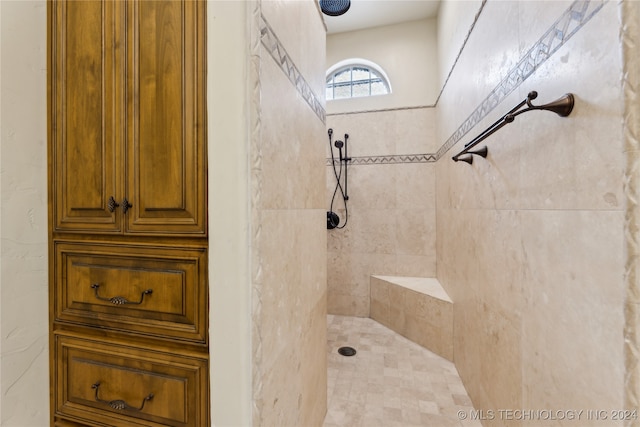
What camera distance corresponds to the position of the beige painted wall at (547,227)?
63 centimetres

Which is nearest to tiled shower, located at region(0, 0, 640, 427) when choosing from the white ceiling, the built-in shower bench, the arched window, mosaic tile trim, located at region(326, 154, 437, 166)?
the built-in shower bench

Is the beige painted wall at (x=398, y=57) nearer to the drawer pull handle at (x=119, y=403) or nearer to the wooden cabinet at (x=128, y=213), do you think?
the wooden cabinet at (x=128, y=213)

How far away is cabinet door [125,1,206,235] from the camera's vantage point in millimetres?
698

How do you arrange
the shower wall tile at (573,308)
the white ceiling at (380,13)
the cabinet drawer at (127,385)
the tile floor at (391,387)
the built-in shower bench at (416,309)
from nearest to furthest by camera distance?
the shower wall tile at (573,308)
the cabinet drawer at (127,385)
the tile floor at (391,387)
the built-in shower bench at (416,309)
the white ceiling at (380,13)

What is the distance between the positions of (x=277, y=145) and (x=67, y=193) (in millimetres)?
654

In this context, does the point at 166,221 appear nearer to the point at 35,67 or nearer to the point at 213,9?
the point at 213,9

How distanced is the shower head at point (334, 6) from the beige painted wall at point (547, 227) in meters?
1.09

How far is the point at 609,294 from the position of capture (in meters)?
0.62

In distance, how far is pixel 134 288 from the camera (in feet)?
2.48

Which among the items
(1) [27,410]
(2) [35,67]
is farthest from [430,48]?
(1) [27,410]

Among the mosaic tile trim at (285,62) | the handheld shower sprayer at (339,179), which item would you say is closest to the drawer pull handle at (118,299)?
the mosaic tile trim at (285,62)

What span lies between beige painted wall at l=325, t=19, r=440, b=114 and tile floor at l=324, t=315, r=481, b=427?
231 centimetres

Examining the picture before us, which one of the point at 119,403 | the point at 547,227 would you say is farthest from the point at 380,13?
the point at 119,403

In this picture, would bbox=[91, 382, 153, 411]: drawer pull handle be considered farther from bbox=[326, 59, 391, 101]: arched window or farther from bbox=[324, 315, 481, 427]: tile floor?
bbox=[326, 59, 391, 101]: arched window
